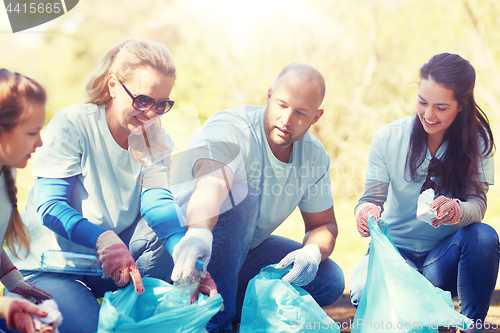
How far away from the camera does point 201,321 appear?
4.22 ft

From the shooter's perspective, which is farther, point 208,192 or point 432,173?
point 432,173

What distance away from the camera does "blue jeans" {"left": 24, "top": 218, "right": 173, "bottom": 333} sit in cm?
140

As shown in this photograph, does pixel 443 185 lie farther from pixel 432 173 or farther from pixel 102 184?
pixel 102 184

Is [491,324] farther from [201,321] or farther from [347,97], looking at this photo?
[347,97]

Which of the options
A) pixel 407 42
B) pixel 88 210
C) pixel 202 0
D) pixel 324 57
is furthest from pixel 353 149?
pixel 88 210

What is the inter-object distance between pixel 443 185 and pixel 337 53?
372 centimetres

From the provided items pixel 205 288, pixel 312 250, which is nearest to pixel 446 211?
pixel 312 250

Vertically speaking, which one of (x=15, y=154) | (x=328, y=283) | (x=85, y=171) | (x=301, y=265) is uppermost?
(x=15, y=154)

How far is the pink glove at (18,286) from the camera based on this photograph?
1308 millimetres

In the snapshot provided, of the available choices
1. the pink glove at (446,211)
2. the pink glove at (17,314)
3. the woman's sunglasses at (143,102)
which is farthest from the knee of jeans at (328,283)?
the pink glove at (17,314)

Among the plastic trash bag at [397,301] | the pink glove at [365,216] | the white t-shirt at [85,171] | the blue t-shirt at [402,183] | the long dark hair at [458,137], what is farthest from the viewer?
the blue t-shirt at [402,183]

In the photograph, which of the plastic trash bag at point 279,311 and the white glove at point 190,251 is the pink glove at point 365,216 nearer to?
the plastic trash bag at point 279,311

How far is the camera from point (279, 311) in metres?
1.46

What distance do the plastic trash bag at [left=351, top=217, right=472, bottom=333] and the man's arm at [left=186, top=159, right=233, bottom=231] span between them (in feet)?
2.04
